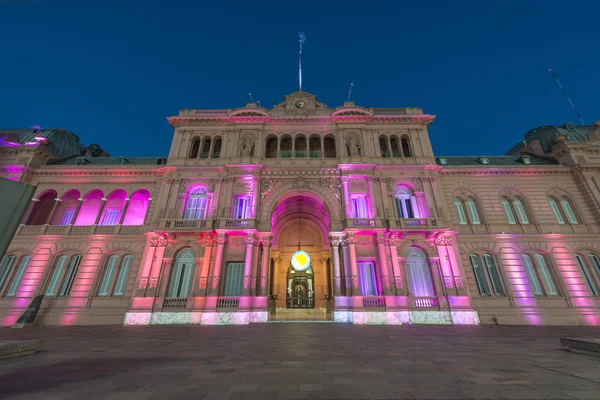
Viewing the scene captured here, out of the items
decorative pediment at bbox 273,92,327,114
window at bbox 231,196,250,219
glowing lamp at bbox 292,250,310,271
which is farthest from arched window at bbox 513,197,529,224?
window at bbox 231,196,250,219

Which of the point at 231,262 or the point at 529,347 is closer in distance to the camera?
the point at 529,347

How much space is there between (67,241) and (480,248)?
3255cm

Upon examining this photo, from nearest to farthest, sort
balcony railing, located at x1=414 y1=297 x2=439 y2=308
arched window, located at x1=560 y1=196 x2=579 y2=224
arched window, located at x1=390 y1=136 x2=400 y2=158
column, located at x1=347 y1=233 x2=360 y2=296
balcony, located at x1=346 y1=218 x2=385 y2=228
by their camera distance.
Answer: balcony railing, located at x1=414 y1=297 x2=439 y2=308 < column, located at x1=347 y1=233 x2=360 y2=296 < balcony, located at x1=346 y1=218 x2=385 y2=228 < arched window, located at x1=560 y1=196 x2=579 y2=224 < arched window, located at x1=390 y1=136 x2=400 y2=158

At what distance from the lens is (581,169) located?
65.9 feet

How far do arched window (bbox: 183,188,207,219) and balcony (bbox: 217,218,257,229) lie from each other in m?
2.09

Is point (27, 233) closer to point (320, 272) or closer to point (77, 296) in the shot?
point (77, 296)

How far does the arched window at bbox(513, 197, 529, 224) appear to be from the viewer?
19.6 metres

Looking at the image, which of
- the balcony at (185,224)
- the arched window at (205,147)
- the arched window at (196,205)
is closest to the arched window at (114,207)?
the balcony at (185,224)

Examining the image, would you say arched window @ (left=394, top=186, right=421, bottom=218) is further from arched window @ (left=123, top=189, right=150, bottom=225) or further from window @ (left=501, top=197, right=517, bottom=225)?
arched window @ (left=123, top=189, right=150, bottom=225)

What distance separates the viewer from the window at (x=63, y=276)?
686 inches

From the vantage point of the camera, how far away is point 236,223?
1861 centimetres

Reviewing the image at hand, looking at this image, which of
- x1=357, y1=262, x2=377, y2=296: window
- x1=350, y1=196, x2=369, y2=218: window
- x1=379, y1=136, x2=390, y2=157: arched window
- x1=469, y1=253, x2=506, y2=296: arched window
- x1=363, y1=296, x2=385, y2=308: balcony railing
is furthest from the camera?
x1=379, y1=136, x2=390, y2=157: arched window

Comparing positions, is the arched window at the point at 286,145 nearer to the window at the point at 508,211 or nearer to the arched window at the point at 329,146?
the arched window at the point at 329,146

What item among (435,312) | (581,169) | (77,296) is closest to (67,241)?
(77,296)
